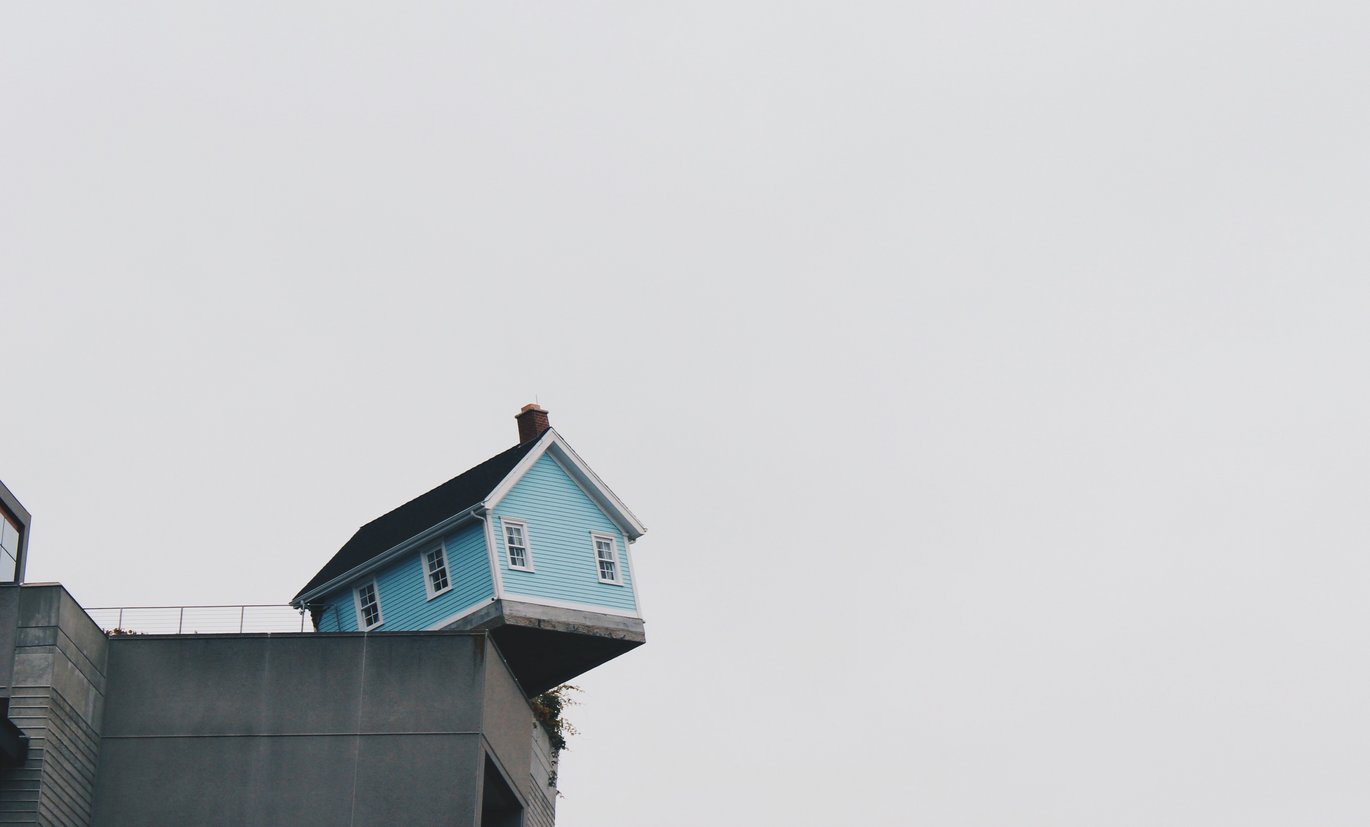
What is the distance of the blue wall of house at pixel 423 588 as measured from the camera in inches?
1818

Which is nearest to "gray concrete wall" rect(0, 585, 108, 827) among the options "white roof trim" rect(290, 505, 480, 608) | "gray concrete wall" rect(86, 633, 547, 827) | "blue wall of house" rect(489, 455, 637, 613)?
"gray concrete wall" rect(86, 633, 547, 827)

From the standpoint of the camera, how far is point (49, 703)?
34312 mm

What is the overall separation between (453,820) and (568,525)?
13234 mm

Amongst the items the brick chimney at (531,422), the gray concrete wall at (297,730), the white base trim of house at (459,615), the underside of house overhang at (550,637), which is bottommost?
the gray concrete wall at (297,730)

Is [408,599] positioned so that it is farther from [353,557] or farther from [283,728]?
[283,728]

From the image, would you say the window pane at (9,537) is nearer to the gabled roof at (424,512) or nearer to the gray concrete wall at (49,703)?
the gabled roof at (424,512)

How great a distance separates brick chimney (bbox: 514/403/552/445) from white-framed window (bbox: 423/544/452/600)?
4.02 metres

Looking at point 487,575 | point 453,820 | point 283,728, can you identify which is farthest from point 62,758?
point 487,575

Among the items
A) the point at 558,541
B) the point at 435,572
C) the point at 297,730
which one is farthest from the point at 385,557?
the point at 297,730

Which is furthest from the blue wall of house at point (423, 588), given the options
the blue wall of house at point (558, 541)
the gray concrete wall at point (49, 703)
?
the gray concrete wall at point (49, 703)

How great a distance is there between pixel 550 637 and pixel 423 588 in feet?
11.6

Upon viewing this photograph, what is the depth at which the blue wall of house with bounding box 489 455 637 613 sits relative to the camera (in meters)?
46.7

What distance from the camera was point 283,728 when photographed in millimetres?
37031

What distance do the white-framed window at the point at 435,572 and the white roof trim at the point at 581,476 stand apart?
7.50ft
